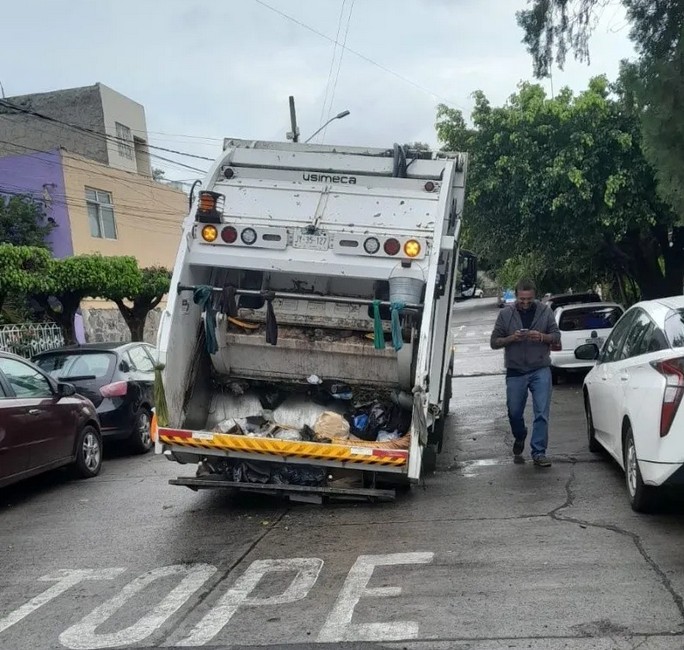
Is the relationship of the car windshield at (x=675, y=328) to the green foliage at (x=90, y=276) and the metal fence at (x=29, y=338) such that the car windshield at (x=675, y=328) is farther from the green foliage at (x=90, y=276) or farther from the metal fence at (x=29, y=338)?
the metal fence at (x=29, y=338)

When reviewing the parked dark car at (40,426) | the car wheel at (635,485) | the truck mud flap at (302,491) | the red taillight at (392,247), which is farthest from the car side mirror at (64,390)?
the car wheel at (635,485)

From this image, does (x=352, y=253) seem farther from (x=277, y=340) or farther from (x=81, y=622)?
(x=81, y=622)

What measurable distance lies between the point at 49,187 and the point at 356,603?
67.2 ft

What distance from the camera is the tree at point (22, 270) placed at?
13.0 m

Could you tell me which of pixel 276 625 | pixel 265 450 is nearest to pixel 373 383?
pixel 265 450

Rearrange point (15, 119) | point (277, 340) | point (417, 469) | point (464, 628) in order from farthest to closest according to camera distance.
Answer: point (15, 119) < point (277, 340) < point (417, 469) < point (464, 628)

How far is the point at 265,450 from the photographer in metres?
6.14

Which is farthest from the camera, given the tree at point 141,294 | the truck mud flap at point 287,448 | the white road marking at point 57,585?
the tree at point 141,294

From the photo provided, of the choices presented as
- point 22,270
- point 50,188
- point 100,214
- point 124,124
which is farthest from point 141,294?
point 124,124

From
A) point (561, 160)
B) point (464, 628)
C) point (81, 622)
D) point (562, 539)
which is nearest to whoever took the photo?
point (464, 628)

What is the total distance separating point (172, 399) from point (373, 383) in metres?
1.84

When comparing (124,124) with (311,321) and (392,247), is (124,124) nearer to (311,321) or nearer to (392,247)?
(311,321)

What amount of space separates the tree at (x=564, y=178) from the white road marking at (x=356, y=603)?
1136 centimetres

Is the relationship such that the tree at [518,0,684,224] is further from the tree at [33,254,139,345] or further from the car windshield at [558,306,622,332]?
the tree at [33,254,139,345]
